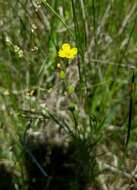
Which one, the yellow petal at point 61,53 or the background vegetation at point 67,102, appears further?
the background vegetation at point 67,102

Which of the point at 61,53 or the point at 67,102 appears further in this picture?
the point at 67,102

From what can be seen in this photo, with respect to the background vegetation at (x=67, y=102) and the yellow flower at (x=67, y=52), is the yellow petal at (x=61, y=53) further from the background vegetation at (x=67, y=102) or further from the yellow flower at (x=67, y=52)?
the background vegetation at (x=67, y=102)

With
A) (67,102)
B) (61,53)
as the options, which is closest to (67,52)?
(61,53)

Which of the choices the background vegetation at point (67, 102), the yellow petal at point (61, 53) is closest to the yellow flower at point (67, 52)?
the yellow petal at point (61, 53)

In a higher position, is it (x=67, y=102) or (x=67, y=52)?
(x=67, y=52)

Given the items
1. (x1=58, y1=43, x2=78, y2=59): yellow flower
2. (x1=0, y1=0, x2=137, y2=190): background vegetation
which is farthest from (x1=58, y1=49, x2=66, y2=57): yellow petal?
(x1=0, y1=0, x2=137, y2=190): background vegetation

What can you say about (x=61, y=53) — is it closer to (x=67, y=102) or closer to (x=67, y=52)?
(x=67, y=52)

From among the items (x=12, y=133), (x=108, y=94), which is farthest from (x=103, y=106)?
(x=12, y=133)

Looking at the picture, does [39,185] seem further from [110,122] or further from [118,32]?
[118,32]

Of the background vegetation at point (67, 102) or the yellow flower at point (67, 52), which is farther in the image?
the background vegetation at point (67, 102)
